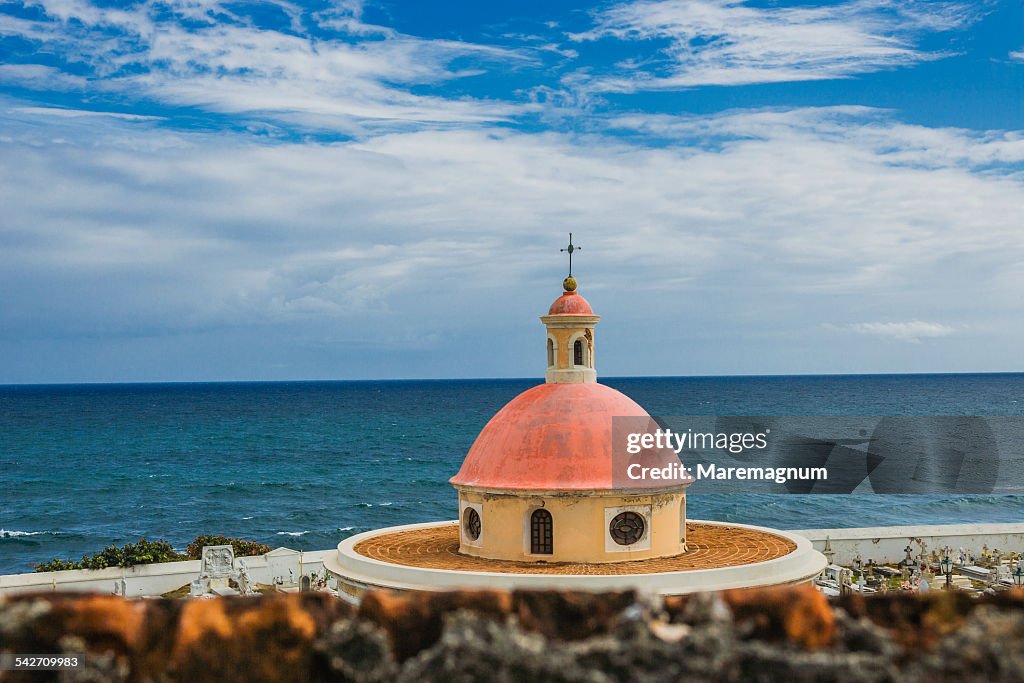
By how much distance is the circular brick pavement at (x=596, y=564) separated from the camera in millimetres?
19716

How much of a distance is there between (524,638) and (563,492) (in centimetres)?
1407

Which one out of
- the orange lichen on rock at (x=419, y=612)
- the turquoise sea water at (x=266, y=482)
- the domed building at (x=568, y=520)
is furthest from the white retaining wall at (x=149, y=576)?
the orange lichen on rock at (x=419, y=612)

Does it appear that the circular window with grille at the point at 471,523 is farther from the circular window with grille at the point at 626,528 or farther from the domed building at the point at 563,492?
the circular window with grille at the point at 626,528

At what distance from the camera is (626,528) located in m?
20.5

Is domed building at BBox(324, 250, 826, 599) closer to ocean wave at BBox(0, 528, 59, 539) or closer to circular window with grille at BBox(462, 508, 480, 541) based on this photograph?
circular window with grille at BBox(462, 508, 480, 541)

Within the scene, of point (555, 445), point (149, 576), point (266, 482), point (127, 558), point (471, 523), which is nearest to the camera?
point (555, 445)

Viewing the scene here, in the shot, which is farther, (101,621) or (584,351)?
(584,351)

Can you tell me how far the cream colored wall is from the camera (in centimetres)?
2014

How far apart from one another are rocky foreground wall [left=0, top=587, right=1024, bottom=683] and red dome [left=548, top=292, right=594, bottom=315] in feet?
54.5

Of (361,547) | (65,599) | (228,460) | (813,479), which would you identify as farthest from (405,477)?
(65,599)

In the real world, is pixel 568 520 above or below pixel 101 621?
below

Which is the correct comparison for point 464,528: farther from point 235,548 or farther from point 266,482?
point 266,482

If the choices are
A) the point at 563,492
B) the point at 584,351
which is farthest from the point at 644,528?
the point at 584,351

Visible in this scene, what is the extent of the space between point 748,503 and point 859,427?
57.4 meters
